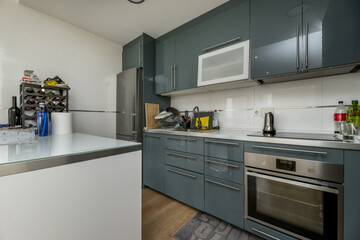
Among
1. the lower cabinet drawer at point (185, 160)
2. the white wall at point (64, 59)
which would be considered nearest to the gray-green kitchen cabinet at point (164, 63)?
the white wall at point (64, 59)

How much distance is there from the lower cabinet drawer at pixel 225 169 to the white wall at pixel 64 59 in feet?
6.50

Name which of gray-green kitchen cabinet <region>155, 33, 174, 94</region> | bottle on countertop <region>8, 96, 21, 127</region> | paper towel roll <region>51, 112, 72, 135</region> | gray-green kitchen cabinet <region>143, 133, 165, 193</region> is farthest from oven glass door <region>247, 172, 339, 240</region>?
bottle on countertop <region>8, 96, 21, 127</region>

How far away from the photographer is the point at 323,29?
1247 mm

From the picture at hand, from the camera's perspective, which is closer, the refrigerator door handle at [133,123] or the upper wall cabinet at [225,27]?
the upper wall cabinet at [225,27]

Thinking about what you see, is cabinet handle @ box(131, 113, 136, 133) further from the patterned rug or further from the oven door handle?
the oven door handle

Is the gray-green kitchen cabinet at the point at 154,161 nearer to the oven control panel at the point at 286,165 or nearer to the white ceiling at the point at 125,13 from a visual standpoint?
the oven control panel at the point at 286,165

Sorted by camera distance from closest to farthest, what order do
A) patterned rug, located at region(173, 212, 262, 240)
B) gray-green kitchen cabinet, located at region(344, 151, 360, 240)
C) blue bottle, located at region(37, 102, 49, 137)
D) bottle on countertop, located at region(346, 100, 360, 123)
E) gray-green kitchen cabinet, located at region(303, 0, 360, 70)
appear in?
1. gray-green kitchen cabinet, located at region(344, 151, 360, 240)
2. gray-green kitchen cabinet, located at region(303, 0, 360, 70)
3. bottle on countertop, located at region(346, 100, 360, 123)
4. patterned rug, located at region(173, 212, 262, 240)
5. blue bottle, located at region(37, 102, 49, 137)

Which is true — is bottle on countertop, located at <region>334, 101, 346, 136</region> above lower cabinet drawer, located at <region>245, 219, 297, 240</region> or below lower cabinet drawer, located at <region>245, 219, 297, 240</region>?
above

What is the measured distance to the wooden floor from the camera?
1.47m

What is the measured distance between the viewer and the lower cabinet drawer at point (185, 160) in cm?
171

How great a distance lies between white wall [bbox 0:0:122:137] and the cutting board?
0.81m

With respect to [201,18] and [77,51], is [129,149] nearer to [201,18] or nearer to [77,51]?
[201,18]

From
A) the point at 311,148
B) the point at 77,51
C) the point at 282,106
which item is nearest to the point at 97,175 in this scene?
the point at 311,148

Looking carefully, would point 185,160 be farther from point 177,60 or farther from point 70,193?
point 177,60
